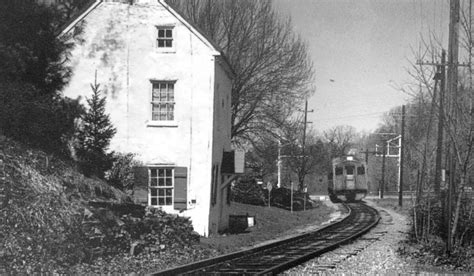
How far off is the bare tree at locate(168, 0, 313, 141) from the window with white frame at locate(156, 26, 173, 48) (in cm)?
1526

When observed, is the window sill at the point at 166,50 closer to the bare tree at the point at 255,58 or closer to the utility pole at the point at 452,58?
the utility pole at the point at 452,58

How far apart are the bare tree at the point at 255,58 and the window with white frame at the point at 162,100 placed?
1582 cm

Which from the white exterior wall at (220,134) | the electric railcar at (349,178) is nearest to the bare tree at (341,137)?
the electric railcar at (349,178)

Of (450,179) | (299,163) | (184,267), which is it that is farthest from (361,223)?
(299,163)

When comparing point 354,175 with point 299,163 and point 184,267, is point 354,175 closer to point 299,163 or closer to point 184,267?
point 299,163

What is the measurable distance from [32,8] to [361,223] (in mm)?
20297

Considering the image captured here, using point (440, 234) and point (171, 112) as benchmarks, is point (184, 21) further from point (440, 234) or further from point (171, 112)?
point (440, 234)

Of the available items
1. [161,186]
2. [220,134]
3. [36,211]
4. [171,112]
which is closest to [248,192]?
[220,134]

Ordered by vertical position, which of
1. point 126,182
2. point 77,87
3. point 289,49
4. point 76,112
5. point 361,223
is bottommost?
point 361,223

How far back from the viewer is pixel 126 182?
66.4 ft

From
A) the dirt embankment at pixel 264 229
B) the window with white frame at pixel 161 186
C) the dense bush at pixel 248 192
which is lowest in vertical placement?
the dirt embankment at pixel 264 229

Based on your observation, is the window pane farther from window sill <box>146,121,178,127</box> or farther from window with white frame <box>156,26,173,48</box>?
window with white frame <box>156,26,173,48</box>

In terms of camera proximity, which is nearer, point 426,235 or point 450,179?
point 450,179

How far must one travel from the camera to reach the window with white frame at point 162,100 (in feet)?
70.2
